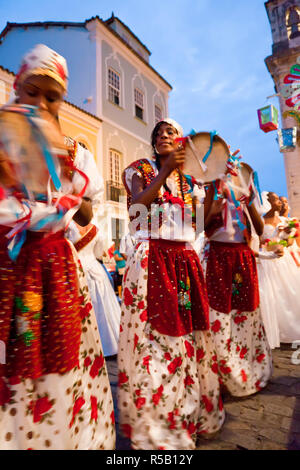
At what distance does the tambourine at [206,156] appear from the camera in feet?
5.92

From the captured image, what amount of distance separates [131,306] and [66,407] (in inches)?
29.4

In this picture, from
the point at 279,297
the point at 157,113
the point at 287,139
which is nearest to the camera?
the point at 279,297

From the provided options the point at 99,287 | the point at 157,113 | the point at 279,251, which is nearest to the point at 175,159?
the point at 279,251

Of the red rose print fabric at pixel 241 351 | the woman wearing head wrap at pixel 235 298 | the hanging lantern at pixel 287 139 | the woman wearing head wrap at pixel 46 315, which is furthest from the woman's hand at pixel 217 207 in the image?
the hanging lantern at pixel 287 139

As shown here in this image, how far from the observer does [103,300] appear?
13.0ft

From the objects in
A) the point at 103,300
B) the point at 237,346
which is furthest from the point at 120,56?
the point at 237,346

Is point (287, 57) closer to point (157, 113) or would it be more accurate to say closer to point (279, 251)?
point (279, 251)

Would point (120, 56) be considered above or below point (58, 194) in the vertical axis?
above

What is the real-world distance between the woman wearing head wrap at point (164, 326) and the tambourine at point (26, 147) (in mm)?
797

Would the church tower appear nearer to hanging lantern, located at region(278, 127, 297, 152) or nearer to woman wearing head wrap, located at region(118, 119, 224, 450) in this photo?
hanging lantern, located at region(278, 127, 297, 152)

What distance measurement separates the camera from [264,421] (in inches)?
75.1

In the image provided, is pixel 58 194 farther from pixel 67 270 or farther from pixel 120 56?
pixel 120 56

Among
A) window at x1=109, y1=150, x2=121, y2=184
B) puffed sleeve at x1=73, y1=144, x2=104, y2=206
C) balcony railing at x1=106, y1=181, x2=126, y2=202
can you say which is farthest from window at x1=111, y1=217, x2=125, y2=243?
puffed sleeve at x1=73, y1=144, x2=104, y2=206
